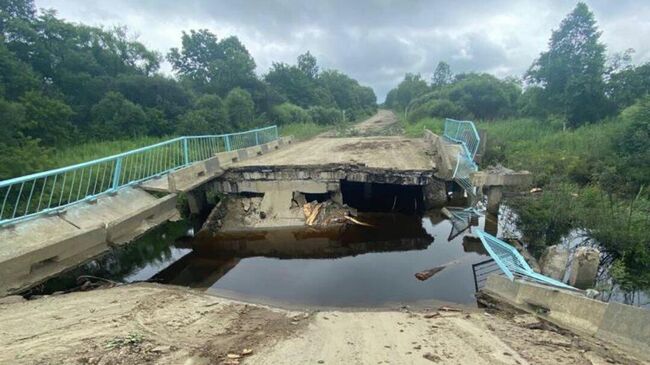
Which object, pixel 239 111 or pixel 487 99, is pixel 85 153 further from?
pixel 487 99

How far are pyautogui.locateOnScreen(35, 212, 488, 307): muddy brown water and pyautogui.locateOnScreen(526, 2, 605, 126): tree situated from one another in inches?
496

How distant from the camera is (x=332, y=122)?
43.2 meters

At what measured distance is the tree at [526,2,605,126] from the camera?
16.6 meters

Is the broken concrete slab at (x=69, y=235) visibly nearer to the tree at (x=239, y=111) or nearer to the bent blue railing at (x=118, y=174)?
the bent blue railing at (x=118, y=174)

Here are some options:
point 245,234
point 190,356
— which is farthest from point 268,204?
point 190,356

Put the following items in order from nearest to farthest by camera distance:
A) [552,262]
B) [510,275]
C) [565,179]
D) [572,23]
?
1. [510,275]
2. [552,262]
3. [565,179]
4. [572,23]

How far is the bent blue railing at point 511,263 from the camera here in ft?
15.9

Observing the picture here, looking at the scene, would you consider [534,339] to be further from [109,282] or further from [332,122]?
[332,122]

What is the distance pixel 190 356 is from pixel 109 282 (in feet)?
15.0

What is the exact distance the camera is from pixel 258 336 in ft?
13.5

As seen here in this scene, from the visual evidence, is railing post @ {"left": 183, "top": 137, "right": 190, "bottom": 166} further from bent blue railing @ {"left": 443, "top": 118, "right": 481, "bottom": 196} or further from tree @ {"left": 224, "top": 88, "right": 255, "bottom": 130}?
tree @ {"left": 224, "top": 88, "right": 255, "bottom": 130}

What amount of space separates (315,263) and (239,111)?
63.7 ft

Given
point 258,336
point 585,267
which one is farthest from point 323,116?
point 258,336

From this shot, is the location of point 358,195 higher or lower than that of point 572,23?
lower
